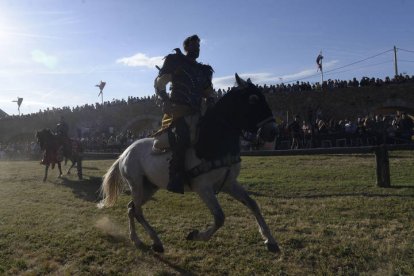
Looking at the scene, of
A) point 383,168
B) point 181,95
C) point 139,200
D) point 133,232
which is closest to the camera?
point 181,95

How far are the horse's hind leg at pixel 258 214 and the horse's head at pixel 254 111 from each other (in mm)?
825

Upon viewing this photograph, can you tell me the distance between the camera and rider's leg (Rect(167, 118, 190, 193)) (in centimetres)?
557

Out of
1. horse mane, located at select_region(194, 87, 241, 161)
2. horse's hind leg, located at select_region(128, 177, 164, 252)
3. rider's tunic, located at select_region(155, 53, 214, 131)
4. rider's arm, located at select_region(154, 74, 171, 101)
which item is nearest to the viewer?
horse mane, located at select_region(194, 87, 241, 161)

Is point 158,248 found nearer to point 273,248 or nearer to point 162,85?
point 273,248

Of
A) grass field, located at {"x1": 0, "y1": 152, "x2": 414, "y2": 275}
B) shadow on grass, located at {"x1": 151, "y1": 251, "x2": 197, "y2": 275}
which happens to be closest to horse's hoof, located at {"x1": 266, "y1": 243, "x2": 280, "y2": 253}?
grass field, located at {"x1": 0, "y1": 152, "x2": 414, "y2": 275}

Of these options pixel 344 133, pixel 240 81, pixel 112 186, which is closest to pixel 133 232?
pixel 112 186

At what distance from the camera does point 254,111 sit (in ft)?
17.6

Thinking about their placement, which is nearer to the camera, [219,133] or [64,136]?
[219,133]

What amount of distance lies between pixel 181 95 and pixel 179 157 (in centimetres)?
83

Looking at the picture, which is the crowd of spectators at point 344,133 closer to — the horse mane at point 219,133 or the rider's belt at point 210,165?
the horse mane at point 219,133

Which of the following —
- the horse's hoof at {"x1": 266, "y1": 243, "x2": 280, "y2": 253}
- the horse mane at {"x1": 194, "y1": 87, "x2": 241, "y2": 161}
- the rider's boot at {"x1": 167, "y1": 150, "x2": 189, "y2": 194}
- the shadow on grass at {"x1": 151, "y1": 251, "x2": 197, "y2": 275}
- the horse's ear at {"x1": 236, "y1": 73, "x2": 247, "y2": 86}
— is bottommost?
the shadow on grass at {"x1": 151, "y1": 251, "x2": 197, "y2": 275}

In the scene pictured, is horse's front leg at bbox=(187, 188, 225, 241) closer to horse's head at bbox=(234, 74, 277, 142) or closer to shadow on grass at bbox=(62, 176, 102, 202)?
horse's head at bbox=(234, 74, 277, 142)

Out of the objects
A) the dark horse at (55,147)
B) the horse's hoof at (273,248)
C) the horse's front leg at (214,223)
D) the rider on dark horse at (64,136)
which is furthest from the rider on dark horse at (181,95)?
the rider on dark horse at (64,136)

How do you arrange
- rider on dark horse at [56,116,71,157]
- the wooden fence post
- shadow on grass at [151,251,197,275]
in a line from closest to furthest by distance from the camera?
shadow on grass at [151,251,197,275]
the wooden fence post
rider on dark horse at [56,116,71,157]
